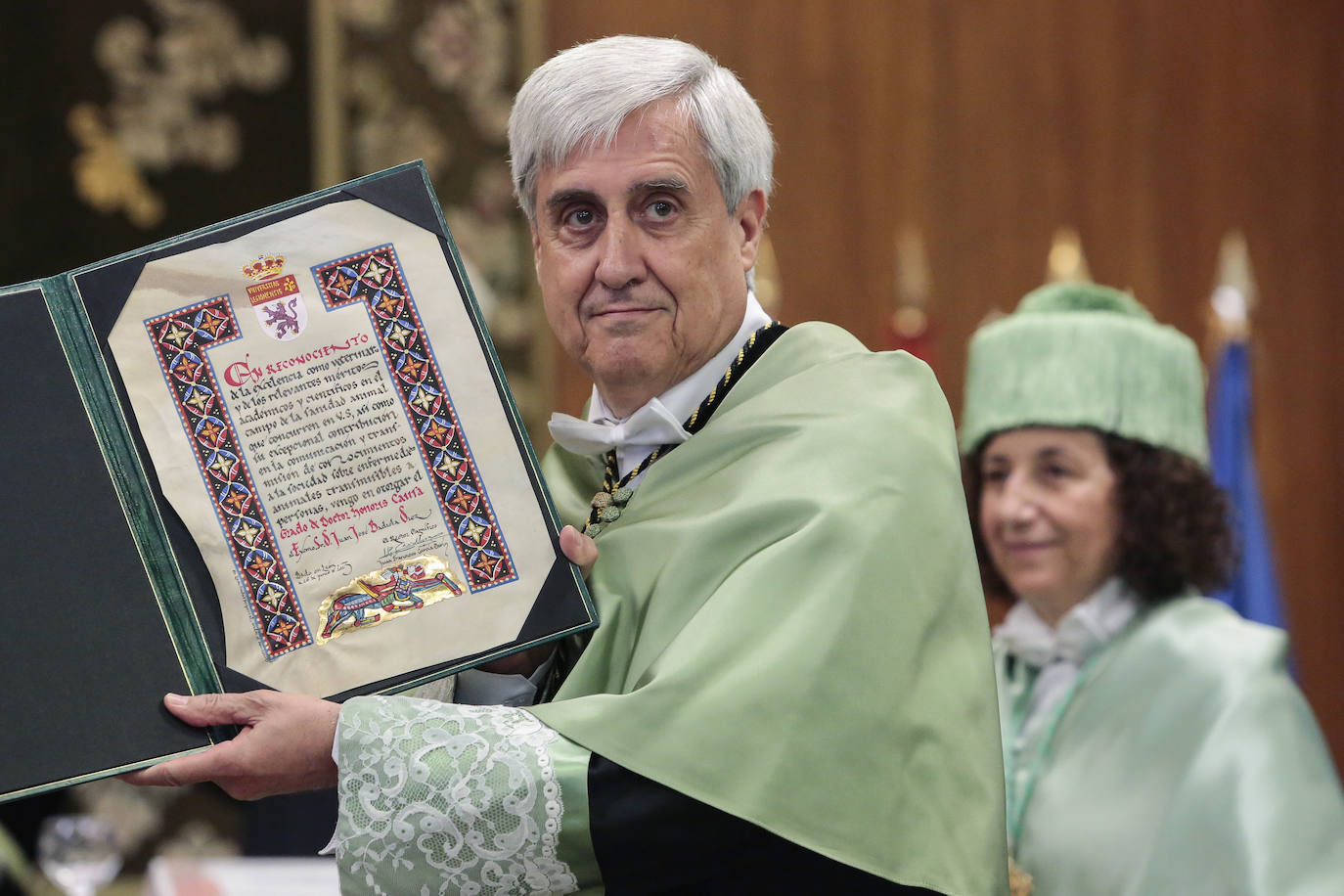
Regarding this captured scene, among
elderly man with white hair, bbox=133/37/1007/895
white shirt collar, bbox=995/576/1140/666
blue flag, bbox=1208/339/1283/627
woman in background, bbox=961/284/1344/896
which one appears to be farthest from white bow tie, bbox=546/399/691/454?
blue flag, bbox=1208/339/1283/627

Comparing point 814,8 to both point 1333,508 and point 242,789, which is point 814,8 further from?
point 242,789

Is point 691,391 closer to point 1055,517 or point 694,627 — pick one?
point 694,627

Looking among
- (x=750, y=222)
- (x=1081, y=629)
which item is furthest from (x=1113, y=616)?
(x=750, y=222)

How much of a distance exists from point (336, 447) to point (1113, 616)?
2.19 m

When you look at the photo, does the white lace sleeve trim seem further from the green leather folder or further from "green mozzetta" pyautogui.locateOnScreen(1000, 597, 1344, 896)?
"green mozzetta" pyautogui.locateOnScreen(1000, 597, 1344, 896)

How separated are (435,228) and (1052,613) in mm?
2161

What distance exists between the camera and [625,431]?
192 cm

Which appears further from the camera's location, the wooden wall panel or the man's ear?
the wooden wall panel

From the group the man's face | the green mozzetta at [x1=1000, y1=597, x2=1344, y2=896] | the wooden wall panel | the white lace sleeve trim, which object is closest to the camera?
the white lace sleeve trim

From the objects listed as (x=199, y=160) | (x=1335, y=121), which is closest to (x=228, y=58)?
(x=199, y=160)

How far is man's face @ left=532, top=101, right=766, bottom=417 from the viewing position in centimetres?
180

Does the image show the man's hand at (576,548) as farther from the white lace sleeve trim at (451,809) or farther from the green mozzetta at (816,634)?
the white lace sleeve trim at (451,809)

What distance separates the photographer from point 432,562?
168 cm

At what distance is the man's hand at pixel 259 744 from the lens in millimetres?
1574
